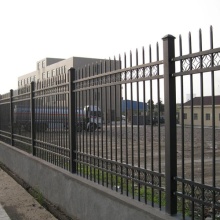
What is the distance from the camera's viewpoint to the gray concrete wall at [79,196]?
A: 402 centimetres

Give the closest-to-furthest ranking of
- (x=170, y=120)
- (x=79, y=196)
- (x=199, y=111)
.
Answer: (x=199, y=111) < (x=170, y=120) < (x=79, y=196)

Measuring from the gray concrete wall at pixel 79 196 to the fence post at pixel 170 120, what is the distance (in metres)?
0.23

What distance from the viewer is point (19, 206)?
6.62 m

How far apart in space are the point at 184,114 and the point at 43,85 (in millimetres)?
4742

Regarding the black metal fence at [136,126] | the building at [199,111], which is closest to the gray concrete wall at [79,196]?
the black metal fence at [136,126]

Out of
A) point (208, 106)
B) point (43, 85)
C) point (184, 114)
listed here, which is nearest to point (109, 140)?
point (184, 114)

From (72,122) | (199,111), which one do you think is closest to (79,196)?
(72,122)

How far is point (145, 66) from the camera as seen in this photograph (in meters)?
3.90

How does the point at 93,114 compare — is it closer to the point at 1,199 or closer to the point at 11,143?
the point at 1,199

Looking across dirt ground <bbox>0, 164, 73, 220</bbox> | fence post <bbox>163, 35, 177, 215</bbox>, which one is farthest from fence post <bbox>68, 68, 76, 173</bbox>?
fence post <bbox>163, 35, 177, 215</bbox>

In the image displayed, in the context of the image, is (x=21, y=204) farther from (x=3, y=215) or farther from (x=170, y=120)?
(x=170, y=120)

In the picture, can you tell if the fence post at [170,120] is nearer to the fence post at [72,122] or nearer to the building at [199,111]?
the building at [199,111]

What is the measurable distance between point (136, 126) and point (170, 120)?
75 cm

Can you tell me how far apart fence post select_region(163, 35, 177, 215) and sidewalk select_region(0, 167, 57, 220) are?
2.99 m
